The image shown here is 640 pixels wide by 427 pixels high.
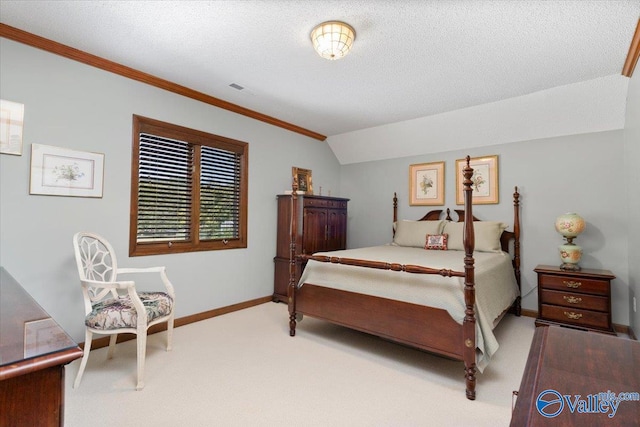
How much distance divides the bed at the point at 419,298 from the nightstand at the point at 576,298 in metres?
0.32

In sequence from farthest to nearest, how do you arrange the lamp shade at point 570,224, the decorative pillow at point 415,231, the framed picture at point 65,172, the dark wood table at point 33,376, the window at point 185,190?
the decorative pillow at point 415,231 < the lamp shade at point 570,224 < the window at point 185,190 < the framed picture at point 65,172 < the dark wood table at point 33,376

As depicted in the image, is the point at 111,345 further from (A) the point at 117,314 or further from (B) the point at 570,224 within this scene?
(B) the point at 570,224

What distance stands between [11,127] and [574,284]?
500 cm

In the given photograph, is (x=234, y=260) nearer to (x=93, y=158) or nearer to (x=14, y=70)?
(x=93, y=158)

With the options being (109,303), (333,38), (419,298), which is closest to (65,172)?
(109,303)

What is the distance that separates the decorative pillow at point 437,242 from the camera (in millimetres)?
3889

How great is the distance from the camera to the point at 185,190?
3416mm

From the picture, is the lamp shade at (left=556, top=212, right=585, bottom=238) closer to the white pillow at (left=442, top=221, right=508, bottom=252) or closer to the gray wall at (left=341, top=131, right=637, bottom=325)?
the gray wall at (left=341, top=131, right=637, bottom=325)

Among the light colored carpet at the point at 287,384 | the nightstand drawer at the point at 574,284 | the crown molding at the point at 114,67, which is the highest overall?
the crown molding at the point at 114,67

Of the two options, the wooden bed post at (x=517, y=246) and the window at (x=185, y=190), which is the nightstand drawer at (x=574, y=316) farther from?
the window at (x=185, y=190)

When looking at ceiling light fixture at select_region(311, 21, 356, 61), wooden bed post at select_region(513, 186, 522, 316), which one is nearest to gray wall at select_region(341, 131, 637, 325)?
wooden bed post at select_region(513, 186, 522, 316)

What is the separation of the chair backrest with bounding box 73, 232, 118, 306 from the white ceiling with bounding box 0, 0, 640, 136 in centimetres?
155

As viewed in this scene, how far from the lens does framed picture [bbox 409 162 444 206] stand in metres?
4.46
